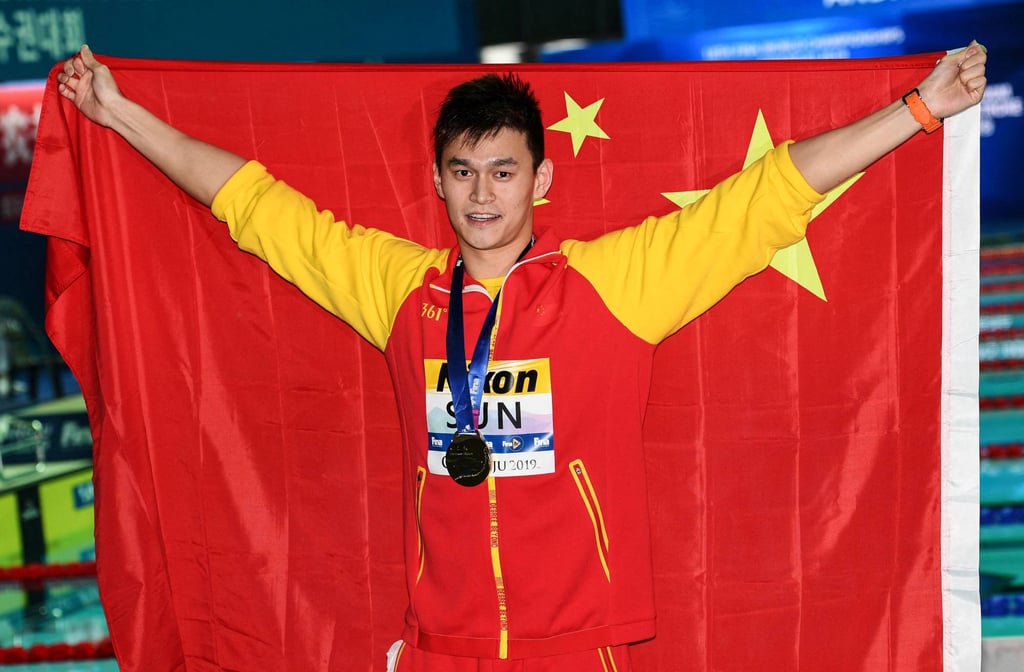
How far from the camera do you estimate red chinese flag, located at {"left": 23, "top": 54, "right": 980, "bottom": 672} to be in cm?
257

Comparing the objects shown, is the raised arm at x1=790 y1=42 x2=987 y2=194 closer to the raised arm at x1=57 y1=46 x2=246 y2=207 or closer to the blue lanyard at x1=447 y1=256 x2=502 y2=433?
the blue lanyard at x1=447 y1=256 x2=502 y2=433

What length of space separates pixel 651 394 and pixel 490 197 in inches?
29.2

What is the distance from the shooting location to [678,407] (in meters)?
2.67

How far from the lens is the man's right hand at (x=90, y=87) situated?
2508mm

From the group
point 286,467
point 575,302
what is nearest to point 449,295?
point 575,302

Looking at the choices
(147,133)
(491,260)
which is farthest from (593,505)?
(147,133)

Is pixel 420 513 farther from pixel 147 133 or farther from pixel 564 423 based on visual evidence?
pixel 147 133

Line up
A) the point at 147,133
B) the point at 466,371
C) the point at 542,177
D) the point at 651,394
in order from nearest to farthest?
the point at 466,371
the point at 542,177
the point at 147,133
the point at 651,394

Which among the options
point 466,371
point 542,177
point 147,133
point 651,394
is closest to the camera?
point 466,371

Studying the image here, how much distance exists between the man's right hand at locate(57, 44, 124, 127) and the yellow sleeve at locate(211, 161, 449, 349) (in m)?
0.35

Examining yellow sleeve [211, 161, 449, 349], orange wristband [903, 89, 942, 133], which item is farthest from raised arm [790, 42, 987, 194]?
yellow sleeve [211, 161, 449, 349]

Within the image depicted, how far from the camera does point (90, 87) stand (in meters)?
2.53

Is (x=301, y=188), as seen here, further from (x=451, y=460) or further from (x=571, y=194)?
(x=451, y=460)

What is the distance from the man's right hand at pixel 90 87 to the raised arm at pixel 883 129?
1503 mm
